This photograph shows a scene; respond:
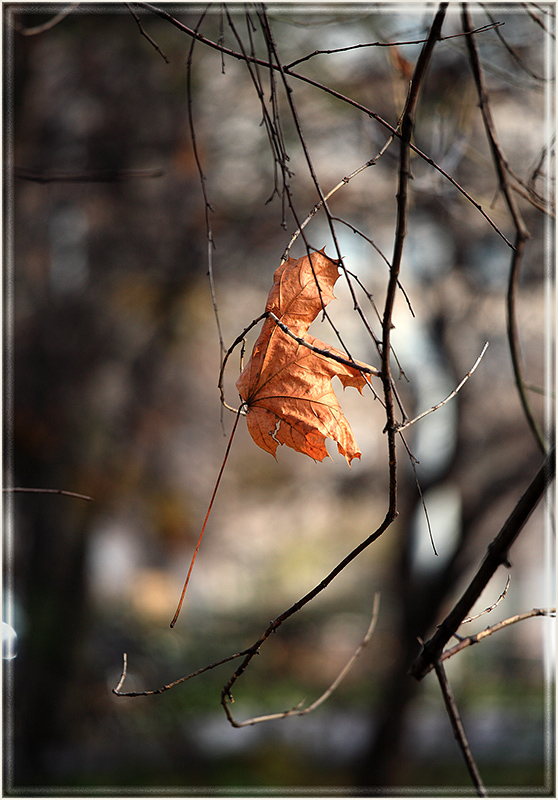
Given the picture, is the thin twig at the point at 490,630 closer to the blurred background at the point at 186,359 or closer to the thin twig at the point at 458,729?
the thin twig at the point at 458,729

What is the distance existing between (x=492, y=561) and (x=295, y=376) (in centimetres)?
40

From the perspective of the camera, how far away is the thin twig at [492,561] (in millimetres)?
797

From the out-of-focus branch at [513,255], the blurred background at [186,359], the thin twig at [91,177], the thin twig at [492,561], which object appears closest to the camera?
the thin twig at [492,561]

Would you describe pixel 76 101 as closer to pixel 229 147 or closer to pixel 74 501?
pixel 229 147

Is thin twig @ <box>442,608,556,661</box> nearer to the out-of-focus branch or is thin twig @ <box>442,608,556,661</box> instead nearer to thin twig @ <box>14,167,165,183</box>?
the out-of-focus branch

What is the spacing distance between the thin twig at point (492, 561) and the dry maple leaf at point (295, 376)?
254 millimetres

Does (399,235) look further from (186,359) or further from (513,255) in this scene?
(186,359)

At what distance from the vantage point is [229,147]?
4.61 meters

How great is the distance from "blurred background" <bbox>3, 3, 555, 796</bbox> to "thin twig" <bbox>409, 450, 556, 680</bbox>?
2.68 meters

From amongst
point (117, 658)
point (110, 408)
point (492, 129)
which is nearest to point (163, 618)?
point (117, 658)

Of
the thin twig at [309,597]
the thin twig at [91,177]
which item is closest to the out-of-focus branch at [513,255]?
the thin twig at [309,597]

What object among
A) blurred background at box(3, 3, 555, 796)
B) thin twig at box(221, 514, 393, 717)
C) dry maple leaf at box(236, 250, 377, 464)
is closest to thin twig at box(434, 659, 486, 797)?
thin twig at box(221, 514, 393, 717)

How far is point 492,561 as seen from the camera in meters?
0.86

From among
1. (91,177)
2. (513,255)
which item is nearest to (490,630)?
(513,255)
